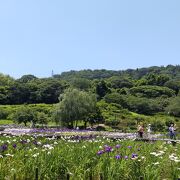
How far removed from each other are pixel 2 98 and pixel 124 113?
3312cm

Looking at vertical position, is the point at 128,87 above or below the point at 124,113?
above

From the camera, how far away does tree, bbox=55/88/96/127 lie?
45.8 metres

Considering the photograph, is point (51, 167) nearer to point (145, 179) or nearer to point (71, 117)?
point (145, 179)

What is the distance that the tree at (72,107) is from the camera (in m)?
45.8

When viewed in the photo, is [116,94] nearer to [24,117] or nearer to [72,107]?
[72,107]

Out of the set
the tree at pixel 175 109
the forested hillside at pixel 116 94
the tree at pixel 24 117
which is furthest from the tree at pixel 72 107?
the tree at pixel 175 109

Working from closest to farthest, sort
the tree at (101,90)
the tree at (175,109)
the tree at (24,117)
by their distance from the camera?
the tree at (24,117)
the tree at (175,109)
the tree at (101,90)

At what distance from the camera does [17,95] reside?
91.7m

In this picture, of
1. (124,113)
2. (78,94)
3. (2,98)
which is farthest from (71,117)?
(2,98)

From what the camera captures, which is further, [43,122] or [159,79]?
[159,79]

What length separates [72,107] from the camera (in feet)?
152

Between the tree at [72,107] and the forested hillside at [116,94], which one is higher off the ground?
the forested hillside at [116,94]

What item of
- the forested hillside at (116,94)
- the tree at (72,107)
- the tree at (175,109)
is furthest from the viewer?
Answer: the forested hillside at (116,94)

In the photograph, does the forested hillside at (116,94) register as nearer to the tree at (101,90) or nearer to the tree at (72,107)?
the tree at (101,90)
